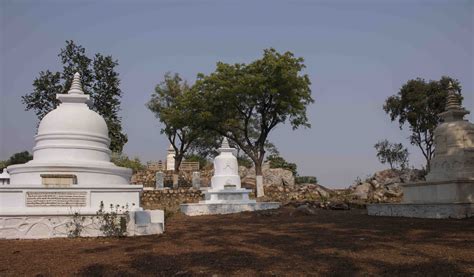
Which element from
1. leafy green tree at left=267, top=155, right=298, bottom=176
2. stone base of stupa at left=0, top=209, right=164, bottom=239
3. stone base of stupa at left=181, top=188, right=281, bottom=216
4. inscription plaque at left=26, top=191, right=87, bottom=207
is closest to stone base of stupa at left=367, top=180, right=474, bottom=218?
stone base of stupa at left=181, top=188, right=281, bottom=216

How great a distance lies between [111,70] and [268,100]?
434 inches

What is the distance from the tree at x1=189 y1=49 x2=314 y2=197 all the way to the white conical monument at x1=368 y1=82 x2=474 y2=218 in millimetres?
13381

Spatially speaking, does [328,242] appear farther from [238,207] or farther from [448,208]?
[238,207]

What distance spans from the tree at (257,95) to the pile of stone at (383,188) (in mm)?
6022

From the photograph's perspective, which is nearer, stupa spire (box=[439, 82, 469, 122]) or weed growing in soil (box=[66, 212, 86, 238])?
weed growing in soil (box=[66, 212, 86, 238])

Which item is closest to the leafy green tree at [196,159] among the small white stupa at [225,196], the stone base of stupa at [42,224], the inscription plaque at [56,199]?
the small white stupa at [225,196]

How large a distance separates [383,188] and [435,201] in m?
14.1

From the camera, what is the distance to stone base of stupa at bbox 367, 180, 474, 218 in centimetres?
1222

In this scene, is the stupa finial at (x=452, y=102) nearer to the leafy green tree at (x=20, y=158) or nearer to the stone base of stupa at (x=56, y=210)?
the stone base of stupa at (x=56, y=210)

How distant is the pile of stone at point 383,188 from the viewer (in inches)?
960

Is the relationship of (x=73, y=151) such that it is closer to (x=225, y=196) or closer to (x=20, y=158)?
(x=225, y=196)

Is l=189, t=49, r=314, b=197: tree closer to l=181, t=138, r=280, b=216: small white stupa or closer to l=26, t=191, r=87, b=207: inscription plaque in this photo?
l=181, t=138, r=280, b=216: small white stupa

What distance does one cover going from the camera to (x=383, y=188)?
27.2 metres

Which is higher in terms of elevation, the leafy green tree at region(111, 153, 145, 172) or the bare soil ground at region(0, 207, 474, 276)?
the leafy green tree at region(111, 153, 145, 172)
